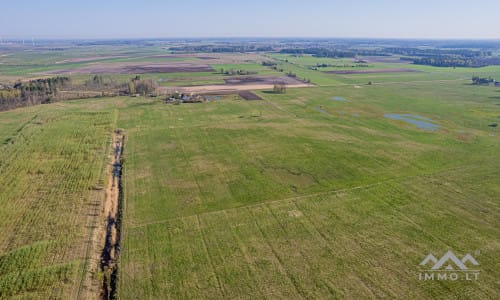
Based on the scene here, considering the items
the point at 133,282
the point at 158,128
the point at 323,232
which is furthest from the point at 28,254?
the point at 158,128

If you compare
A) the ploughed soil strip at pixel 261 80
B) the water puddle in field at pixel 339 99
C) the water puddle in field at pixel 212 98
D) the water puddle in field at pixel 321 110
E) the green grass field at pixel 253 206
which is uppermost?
the ploughed soil strip at pixel 261 80

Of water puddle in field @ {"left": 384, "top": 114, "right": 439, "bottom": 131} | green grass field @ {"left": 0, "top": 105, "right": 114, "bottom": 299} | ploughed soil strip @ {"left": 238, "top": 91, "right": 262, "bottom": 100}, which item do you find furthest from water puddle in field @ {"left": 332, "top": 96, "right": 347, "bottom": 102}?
green grass field @ {"left": 0, "top": 105, "right": 114, "bottom": 299}

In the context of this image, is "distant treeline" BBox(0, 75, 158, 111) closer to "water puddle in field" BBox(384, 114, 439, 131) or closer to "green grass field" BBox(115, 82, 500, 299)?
"green grass field" BBox(115, 82, 500, 299)

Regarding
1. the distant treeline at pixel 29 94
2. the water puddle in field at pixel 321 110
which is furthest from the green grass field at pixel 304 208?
the distant treeline at pixel 29 94

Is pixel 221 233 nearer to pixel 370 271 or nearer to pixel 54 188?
pixel 370 271

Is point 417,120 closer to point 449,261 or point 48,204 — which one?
point 449,261

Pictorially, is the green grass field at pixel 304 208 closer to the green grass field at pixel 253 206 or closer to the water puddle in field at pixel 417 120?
the green grass field at pixel 253 206

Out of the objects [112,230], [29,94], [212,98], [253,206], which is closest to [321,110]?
[212,98]
